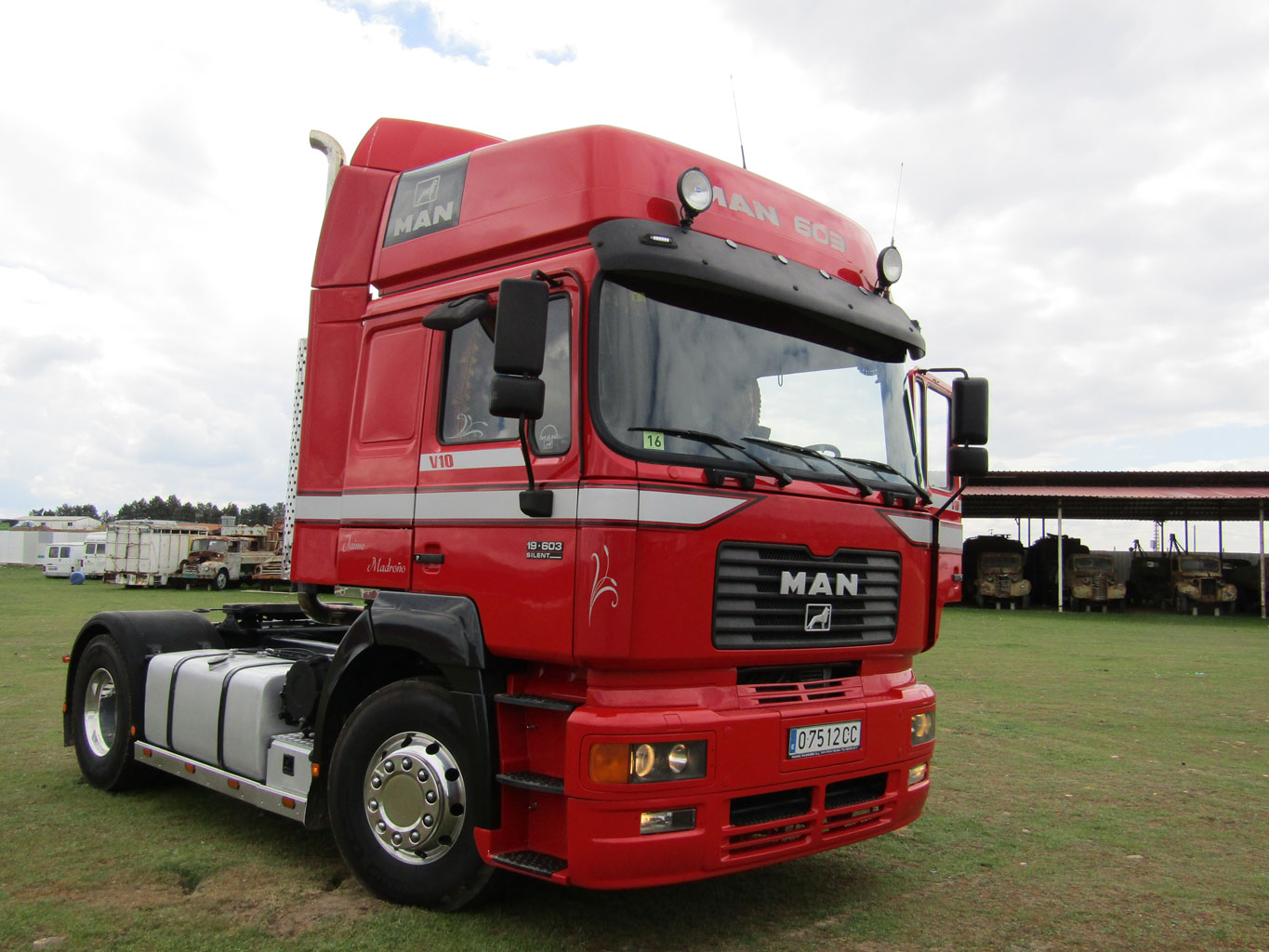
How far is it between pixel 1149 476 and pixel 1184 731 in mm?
23565

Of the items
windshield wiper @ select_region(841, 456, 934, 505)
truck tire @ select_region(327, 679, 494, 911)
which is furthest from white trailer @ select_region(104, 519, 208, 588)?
windshield wiper @ select_region(841, 456, 934, 505)

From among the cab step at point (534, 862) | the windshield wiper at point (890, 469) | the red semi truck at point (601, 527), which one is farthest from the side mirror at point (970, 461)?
the cab step at point (534, 862)

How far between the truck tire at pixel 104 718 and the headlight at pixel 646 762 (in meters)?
3.96

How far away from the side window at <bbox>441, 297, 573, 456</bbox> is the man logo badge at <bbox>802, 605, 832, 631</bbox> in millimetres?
1267

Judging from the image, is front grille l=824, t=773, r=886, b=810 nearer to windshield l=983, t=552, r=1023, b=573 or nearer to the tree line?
windshield l=983, t=552, r=1023, b=573

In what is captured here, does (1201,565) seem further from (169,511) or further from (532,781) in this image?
(169,511)

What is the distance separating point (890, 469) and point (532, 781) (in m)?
2.28

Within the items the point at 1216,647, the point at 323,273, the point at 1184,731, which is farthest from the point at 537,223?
the point at 1216,647

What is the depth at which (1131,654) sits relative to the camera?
16406 mm

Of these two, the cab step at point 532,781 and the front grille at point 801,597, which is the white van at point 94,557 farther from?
the front grille at point 801,597

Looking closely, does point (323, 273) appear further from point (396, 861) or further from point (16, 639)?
point (16, 639)

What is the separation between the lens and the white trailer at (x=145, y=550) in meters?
31.4

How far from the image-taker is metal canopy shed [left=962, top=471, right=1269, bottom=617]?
91.1ft

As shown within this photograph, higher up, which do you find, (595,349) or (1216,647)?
(595,349)
